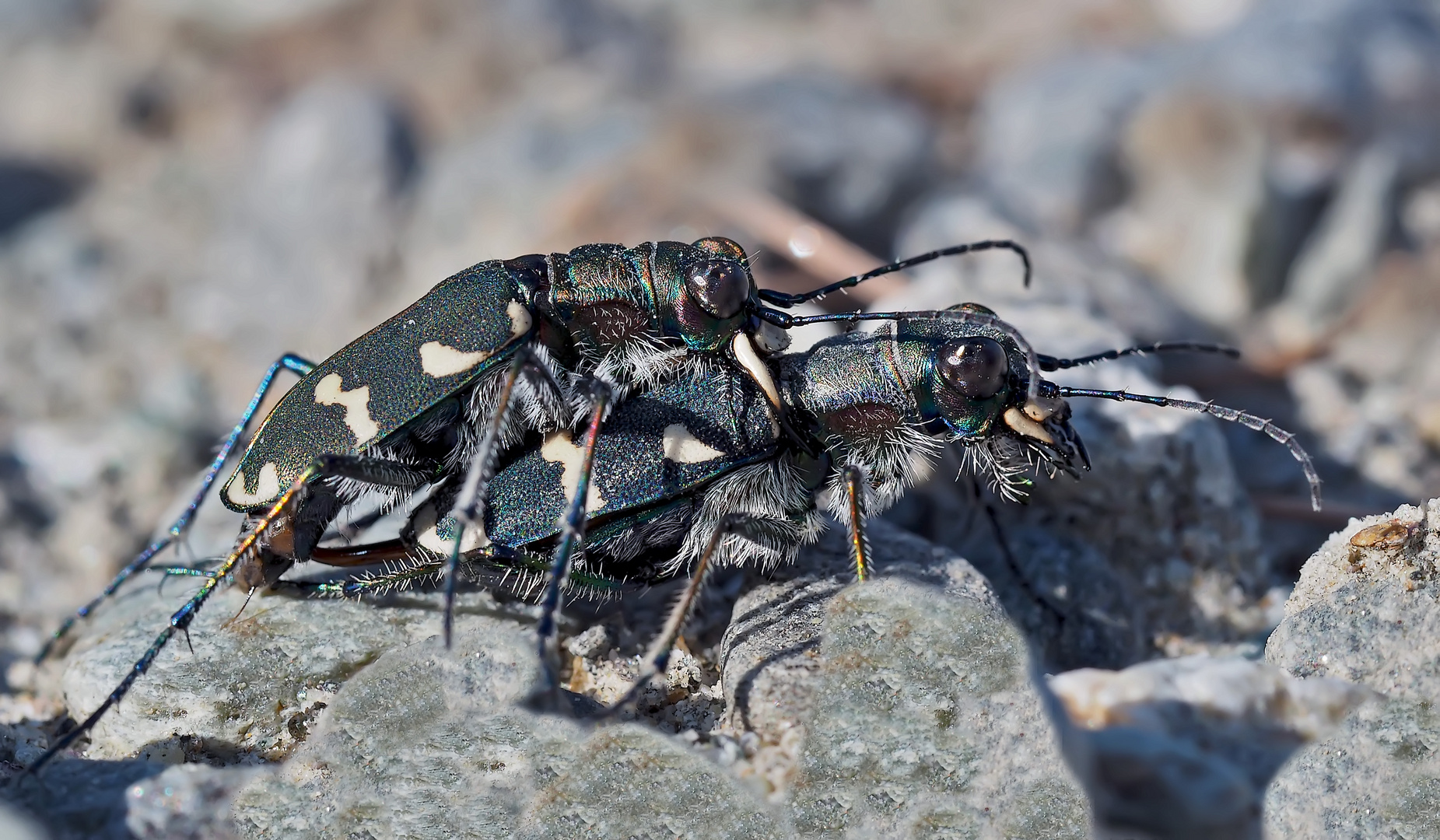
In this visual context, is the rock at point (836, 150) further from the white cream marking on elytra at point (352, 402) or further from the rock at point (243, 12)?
the rock at point (243, 12)

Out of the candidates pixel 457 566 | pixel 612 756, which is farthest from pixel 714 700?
pixel 457 566

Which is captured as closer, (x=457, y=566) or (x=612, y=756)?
(x=612, y=756)


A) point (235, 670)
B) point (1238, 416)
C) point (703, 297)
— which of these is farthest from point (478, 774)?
point (1238, 416)

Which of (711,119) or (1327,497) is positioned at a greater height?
(711,119)

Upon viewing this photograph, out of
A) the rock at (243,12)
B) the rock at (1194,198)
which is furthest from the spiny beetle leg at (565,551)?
the rock at (243,12)

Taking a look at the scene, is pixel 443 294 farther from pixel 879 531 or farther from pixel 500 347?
pixel 879 531

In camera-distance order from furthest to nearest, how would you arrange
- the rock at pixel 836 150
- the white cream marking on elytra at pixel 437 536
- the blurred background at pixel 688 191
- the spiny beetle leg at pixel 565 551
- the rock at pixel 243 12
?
the rock at pixel 243 12 → the rock at pixel 836 150 → the blurred background at pixel 688 191 → the white cream marking on elytra at pixel 437 536 → the spiny beetle leg at pixel 565 551

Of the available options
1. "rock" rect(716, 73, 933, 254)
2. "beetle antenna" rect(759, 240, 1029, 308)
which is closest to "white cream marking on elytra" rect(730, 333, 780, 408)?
"beetle antenna" rect(759, 240, 1029, 308)
